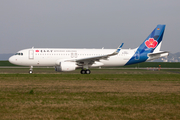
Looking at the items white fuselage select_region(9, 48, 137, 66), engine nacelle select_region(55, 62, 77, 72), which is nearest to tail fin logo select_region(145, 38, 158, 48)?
white fuselage select_region(9, 48, 137, 66)

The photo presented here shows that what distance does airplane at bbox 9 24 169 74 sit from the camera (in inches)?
1306

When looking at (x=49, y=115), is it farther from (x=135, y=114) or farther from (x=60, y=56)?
(x=60, y=56)

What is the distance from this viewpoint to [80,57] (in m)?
35.0

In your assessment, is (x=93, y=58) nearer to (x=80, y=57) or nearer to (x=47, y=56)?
(x=80, y=57)

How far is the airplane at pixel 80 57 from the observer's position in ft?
109

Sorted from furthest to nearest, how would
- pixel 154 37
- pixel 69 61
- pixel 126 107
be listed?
pixel 154 37 → pixel 69 61 → pixel 126 107

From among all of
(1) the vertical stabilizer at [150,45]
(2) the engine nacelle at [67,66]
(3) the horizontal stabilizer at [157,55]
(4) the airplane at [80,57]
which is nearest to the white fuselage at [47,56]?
(4) the airplane at [80,57]

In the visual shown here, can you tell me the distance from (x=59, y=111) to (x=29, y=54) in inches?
1021

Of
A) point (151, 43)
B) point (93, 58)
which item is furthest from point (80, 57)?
point (151, 43)

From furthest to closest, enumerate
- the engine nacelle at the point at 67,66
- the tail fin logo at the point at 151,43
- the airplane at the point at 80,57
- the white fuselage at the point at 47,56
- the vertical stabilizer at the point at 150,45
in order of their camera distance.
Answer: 1. the tail fin logo at the point at 151,43
2. the vertical stabilizer at the point at 150,45
3. the white fuselage at the point at 47,56
4. the airplane at the point at 80,57
5. the engine nacelle at the point at 67,66

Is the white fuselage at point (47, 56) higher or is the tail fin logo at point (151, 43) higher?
the tail fin logo at point (151, 43)

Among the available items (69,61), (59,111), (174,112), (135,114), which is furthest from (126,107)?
(69,61)

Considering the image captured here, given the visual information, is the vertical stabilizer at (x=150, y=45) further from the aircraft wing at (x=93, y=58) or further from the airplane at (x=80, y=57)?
the aircraft wing at (x=93, y=58)

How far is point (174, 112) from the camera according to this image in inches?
363
